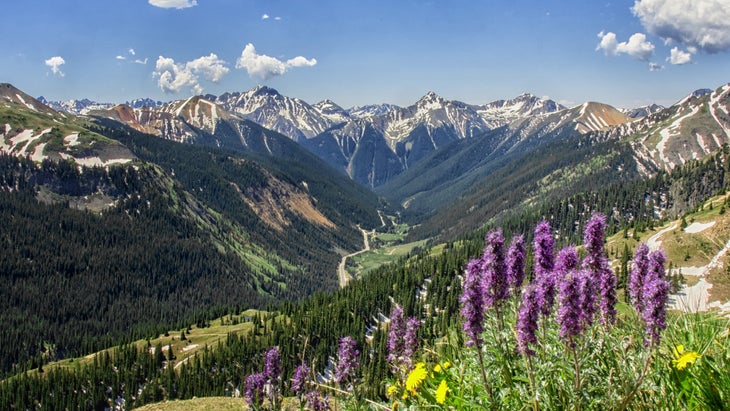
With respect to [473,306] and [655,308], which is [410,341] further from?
[655,308]

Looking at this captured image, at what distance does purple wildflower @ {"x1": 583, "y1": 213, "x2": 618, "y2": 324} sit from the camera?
893 cm

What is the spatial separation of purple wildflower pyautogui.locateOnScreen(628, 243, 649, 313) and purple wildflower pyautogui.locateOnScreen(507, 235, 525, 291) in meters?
1.99

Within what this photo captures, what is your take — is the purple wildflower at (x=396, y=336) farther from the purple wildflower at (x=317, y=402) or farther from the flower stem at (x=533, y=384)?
the flower stem at (x=533, y=384)

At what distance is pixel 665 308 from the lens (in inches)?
303

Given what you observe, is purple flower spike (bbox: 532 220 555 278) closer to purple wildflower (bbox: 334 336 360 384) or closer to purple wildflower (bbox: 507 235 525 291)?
purple wildflower (bbox: 507 235 525 291)

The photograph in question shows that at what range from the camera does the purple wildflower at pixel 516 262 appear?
31.8ft

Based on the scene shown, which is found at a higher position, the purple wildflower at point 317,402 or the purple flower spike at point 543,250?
the purple flower spike at point 543,250

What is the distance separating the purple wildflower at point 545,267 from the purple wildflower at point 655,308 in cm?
145

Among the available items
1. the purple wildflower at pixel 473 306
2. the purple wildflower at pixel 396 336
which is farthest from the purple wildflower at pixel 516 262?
the purple wildflower at pixel 396 336

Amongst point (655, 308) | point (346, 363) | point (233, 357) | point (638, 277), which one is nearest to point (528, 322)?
point (655, 308)

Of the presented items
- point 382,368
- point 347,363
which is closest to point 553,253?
point 347,363

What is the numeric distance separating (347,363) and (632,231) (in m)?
155

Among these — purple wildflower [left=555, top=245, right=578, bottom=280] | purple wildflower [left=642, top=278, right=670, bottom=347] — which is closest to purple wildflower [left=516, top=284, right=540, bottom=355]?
purple wildflower [left=555, top=245, right=578, bottom=280]

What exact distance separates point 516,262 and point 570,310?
234cm
